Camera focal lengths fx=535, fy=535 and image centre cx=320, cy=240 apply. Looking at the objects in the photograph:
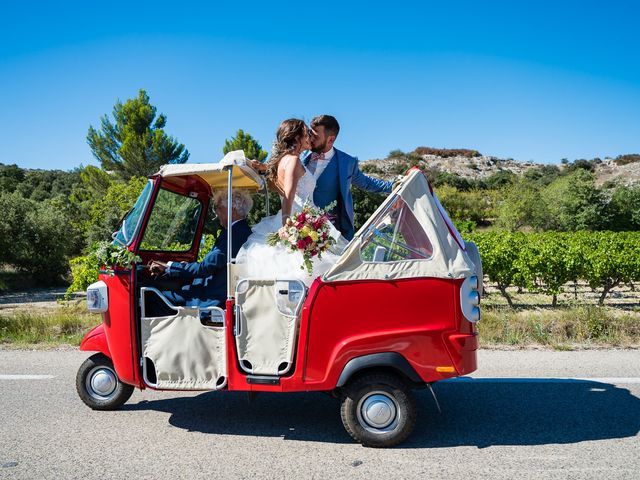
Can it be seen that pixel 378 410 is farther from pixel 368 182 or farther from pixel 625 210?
pixel 625 210

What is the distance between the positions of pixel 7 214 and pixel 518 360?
1051 inches

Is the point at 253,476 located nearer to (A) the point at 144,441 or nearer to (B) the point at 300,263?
(A) the point at 144,441

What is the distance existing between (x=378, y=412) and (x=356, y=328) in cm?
66

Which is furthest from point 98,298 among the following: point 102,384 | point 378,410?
point 378,410

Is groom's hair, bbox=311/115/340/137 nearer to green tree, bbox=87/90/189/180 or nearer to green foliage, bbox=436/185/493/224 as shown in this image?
green tree, bbox=87/90/189/180

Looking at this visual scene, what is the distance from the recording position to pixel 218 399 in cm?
535

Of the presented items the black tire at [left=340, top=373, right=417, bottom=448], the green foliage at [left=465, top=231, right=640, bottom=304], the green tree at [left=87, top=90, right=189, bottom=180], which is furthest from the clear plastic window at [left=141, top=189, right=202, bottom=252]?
the green tree at [left=87, top=90, right=189, bottom=180]

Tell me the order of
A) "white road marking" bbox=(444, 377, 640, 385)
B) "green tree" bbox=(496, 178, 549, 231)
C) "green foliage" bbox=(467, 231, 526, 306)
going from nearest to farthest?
"white road marking" bbox=(444, 377, 640, 385) < "green foliage" bbox=(467, 231, 526, 306) < "green tree" bbox=(496, 178, 549, 231)

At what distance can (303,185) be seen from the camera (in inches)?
182

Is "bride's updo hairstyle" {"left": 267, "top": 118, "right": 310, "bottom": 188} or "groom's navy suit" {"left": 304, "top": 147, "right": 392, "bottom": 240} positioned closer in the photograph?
"bride's updo hairstyle" {"left": 267, "top": 118, "right": 310, "bottom": 188}

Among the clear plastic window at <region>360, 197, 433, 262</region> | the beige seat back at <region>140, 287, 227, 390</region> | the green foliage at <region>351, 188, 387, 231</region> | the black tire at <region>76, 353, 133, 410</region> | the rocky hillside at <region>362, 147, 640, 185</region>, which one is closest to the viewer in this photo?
the clear plastic window at <region>360, 197, 433, 262</region>

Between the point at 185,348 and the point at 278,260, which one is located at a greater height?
the point at 278,260

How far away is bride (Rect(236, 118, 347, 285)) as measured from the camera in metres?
4.15

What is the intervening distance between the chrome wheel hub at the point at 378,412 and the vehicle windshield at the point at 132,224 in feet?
8.03
